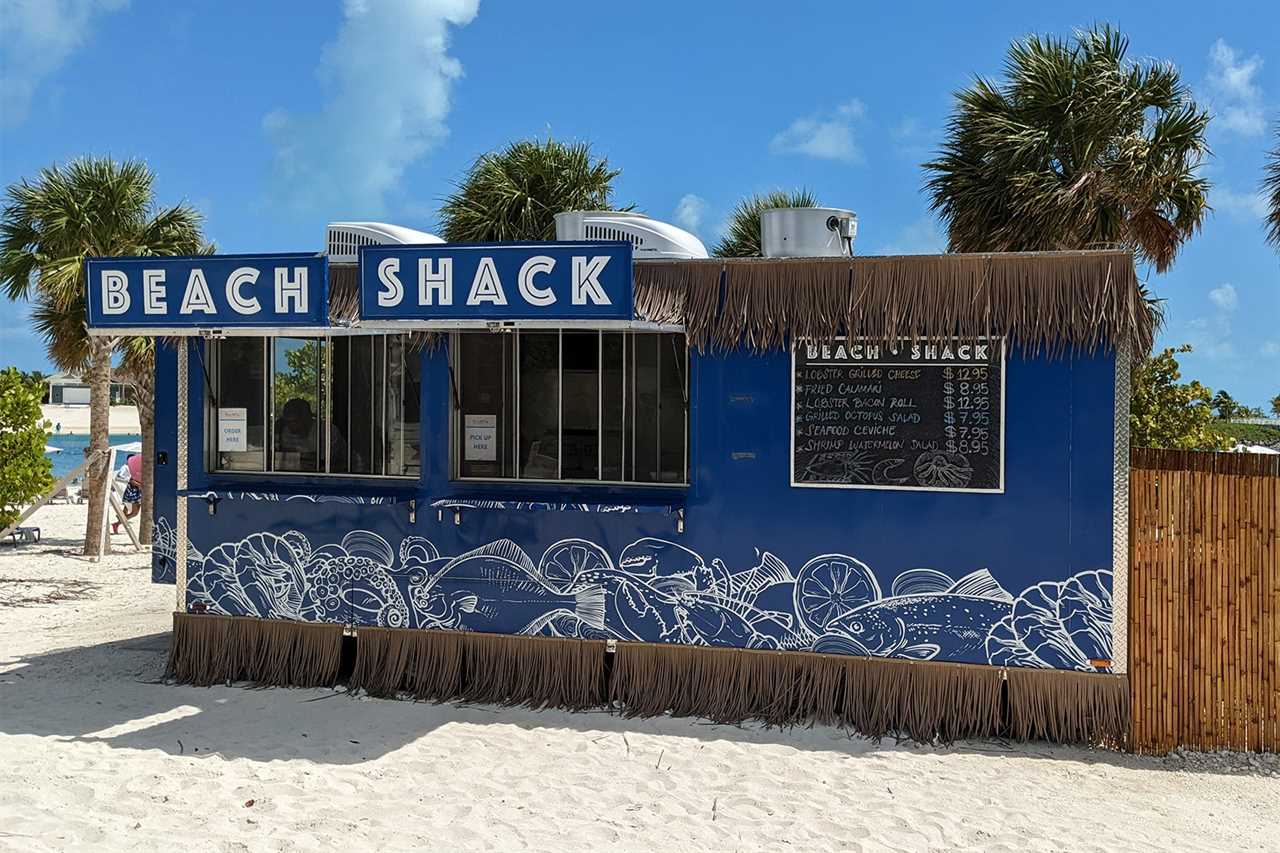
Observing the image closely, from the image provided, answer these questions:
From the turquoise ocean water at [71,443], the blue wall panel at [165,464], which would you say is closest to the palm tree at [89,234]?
the blue wall panel at [165,464]

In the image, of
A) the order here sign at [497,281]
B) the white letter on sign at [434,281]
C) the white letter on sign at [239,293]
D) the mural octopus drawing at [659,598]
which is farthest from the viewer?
the white letter on sign at [239,293]

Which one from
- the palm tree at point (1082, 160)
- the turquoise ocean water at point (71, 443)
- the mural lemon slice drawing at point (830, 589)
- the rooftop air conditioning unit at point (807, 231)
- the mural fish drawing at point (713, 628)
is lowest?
the turquoise ocean water at point (71, 443)

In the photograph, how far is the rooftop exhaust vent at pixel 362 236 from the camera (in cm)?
834

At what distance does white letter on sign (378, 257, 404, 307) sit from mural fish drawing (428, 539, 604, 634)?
173 cm

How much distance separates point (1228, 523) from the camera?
21.1ft

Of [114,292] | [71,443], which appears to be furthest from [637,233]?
[71,443]

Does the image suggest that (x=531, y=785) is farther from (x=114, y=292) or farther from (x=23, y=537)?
(x=23, y=537)

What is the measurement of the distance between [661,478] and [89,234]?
37.3 feet

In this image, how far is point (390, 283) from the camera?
6832 millimetres

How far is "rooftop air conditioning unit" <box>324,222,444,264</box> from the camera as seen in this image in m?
8.34

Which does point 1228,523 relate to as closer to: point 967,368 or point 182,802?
point 967,368

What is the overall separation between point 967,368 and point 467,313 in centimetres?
307

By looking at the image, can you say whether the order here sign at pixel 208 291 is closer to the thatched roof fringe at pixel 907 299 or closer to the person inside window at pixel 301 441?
the person inside window at pixel 301 441

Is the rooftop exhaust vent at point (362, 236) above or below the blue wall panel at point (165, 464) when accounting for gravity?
above
